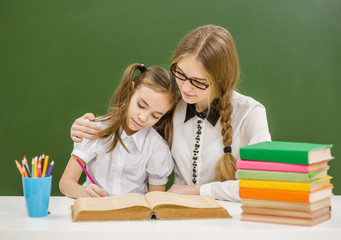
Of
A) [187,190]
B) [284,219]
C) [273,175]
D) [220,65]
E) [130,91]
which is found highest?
[220,65]

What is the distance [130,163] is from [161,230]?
87 centimetres

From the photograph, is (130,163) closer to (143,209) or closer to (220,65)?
(220,65)

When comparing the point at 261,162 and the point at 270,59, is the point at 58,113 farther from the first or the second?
the point at 261,162

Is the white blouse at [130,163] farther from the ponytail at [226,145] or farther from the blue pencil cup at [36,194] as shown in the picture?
the blue pencil cup at [36,194]

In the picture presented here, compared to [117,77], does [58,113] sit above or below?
below

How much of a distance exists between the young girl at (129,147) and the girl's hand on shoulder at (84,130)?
0.03 metres

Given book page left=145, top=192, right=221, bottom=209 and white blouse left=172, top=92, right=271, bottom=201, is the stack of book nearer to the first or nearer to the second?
book page left=145, top=192, right=221, bottom=209

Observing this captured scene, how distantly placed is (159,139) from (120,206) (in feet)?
2.62

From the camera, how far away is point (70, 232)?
1133mm

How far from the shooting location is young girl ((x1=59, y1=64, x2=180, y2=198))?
6.37 ft

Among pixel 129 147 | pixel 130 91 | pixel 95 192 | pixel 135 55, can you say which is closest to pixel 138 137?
pixel 129 147

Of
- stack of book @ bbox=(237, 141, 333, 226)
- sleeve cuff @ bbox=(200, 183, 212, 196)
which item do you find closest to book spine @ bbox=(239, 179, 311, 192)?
stack of book @ bbox=(237, 141, 333, 226)

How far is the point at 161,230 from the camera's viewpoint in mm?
1155

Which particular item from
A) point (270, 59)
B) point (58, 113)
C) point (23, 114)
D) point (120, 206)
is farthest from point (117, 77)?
point (120, 206)
